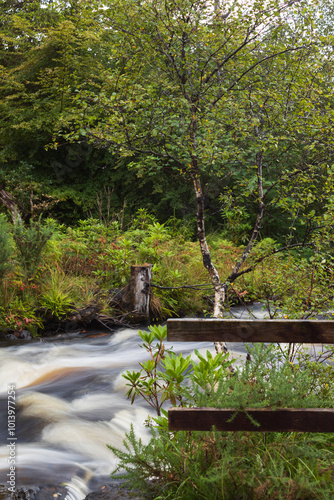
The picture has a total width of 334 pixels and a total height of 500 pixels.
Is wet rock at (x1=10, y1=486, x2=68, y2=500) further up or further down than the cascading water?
further up

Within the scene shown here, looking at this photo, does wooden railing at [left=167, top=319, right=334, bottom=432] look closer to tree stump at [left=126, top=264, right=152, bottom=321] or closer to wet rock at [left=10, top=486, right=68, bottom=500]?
wet rock at [left=10, top=486, right=68, bottom=500]

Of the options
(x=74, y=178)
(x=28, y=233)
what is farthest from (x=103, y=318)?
(x=74, y=178)

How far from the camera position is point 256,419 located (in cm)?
241

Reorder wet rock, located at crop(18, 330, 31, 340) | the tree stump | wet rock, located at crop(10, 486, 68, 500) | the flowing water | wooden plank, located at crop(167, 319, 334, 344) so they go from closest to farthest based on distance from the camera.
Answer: wooden plank, located at crop(167, 319, 334, 344) < wet rock, located at crop(10, 486, 68, 500) < the flowing water < wet rock, located at crop(18, 330, 31, 340) < the tree stump

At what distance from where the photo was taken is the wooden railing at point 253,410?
2.39 meters

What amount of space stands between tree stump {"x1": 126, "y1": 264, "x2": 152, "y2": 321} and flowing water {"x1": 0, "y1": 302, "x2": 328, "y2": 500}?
0.47 metres

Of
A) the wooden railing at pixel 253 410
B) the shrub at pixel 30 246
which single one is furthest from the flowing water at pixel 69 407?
the wooden railing at pixel 253 410

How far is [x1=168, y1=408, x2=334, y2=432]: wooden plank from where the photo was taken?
2.38m

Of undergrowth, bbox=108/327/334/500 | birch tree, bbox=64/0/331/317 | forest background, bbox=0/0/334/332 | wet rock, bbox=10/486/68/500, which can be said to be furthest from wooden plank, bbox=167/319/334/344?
birch tree, bbox=64/0/331/317

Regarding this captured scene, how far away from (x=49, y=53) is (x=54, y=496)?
46.2 ft

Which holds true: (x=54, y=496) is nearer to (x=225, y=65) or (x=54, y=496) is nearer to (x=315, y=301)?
(x=315, y=301)

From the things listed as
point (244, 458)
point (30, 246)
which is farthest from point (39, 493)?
point (30, 246)

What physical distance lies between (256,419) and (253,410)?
0.18 ft

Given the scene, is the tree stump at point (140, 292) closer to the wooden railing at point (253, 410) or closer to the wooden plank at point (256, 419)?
the wooden railing at point (253, 410)
